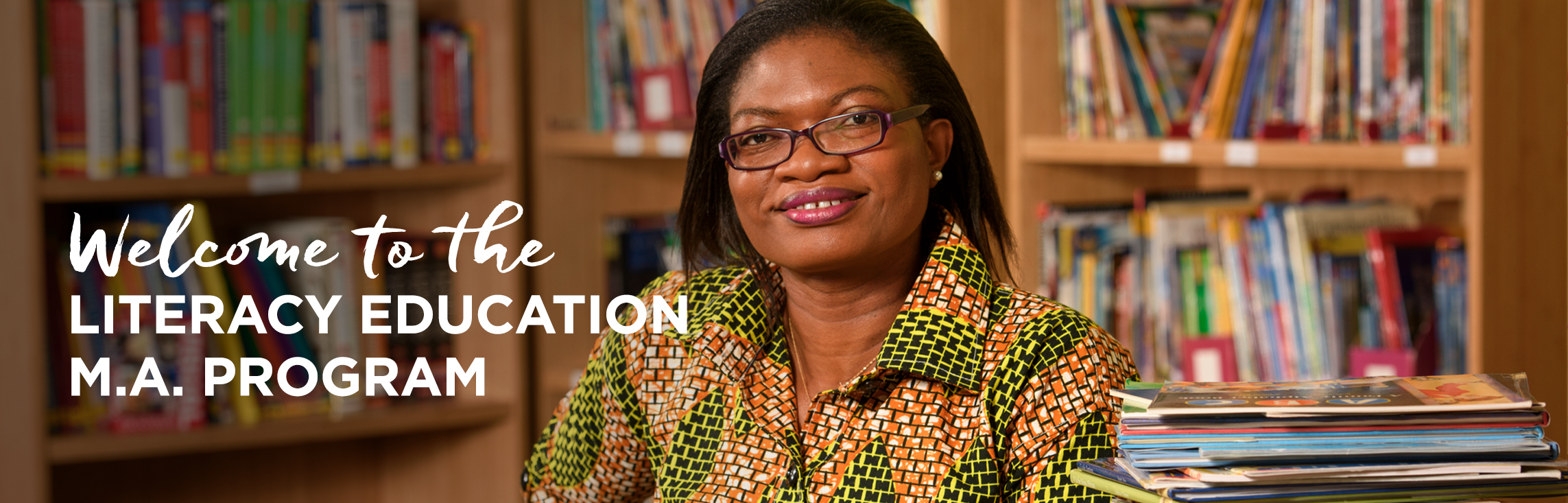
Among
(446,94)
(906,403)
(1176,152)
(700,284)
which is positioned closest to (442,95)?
(446,94)

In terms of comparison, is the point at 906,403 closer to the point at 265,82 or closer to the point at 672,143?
the point at 672,143

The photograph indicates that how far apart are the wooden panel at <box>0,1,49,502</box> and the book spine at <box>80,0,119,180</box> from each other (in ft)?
0.30

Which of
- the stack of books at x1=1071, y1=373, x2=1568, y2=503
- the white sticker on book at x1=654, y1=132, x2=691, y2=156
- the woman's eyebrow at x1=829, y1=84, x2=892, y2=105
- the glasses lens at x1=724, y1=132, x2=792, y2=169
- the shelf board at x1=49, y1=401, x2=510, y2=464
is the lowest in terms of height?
the shelf board at x1=49, y1=401, x2=510, y2=464

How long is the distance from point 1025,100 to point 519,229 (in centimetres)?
100

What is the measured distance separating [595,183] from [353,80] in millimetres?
516

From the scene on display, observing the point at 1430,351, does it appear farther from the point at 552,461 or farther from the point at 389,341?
the point at 389,341

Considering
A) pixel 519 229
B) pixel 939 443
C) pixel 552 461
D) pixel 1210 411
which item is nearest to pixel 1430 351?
pixel 939 443

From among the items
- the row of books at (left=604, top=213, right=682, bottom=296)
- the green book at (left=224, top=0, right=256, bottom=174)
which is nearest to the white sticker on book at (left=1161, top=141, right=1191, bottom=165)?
the row of books at (left=604, top=213, right=682, bottom=296)

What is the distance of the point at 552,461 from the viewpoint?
5.02 ft

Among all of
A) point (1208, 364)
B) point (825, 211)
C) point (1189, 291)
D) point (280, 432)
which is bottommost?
point (280, 432)

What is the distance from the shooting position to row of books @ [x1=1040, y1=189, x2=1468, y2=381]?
1769 millimetres

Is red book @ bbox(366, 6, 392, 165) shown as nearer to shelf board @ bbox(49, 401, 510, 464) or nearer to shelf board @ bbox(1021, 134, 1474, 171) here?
shelf board @ bbox(49, 401, 510, 464)

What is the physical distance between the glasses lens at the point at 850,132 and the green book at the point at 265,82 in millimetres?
1408

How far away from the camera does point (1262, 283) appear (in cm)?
195
